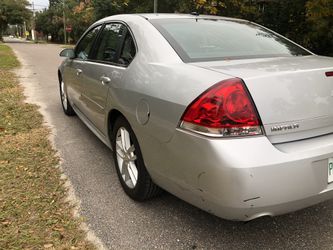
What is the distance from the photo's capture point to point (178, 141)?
92.6 inches

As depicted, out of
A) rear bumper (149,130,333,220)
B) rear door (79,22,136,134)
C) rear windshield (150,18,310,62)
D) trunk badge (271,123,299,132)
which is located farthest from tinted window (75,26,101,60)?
trunk badge (271,123,299,132)

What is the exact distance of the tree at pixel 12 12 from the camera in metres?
58.7

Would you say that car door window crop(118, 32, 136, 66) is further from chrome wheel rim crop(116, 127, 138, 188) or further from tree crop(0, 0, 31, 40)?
tree crop(0, 0, 31, 40)

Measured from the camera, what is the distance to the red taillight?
217cm

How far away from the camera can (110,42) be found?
12.6ft

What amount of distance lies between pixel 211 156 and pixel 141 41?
139 cm

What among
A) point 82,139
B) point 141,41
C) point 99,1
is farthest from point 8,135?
point 99,1

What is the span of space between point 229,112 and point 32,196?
1.98 metres

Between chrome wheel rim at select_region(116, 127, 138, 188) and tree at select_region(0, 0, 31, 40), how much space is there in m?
62.7

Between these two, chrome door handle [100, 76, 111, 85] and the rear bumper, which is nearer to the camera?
the rear bumper

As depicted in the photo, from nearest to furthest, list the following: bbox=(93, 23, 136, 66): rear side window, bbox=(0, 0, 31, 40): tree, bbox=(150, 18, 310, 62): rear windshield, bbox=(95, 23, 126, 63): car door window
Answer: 1. bbox=(150, 18, 310, 62): rear windshield
2. bbox=(93, 23, 136, 66): rear side window
3. bbox=(95, 23, 126, 63): car door window
4. bbox=(0, 0, 31, 40): tree

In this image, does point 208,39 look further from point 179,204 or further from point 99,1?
point 99,1

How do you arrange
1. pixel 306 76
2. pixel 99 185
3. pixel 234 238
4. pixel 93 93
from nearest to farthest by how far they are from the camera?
pixel 306 76 < pixel 234 238 < pixel 99 185 < pixel 93 93

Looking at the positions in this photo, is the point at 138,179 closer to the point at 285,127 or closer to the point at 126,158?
the point at 126,158
